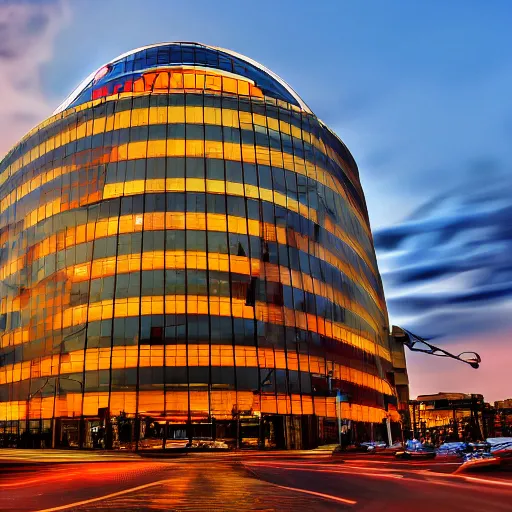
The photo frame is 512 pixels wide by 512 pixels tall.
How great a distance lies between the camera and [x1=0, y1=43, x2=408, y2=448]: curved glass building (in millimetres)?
58656

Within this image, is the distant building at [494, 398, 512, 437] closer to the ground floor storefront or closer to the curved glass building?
the curved glass building

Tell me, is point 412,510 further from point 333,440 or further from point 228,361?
point 333,440

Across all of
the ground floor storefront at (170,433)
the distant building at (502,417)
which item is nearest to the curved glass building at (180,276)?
the ground floor storefront at (170,433)

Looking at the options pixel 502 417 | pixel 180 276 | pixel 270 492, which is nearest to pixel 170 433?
pixel 180 276

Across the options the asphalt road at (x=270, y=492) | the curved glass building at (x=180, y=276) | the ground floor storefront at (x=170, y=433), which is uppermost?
the curved glass building at (x=180, y=276)

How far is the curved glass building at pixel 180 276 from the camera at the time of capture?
5866 centimetres

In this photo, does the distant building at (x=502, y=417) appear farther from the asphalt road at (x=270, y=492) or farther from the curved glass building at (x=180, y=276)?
the asphalt road at (x=270, y=492)

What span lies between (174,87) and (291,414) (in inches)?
1656

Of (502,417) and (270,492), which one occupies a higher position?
(502,417)

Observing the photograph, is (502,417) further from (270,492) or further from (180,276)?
(270,492)

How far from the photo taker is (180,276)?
201ft

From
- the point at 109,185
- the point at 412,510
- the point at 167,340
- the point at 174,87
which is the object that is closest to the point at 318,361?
the point at 167,340

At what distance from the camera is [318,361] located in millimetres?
65625

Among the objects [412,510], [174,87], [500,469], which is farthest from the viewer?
[174,87]
